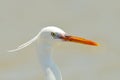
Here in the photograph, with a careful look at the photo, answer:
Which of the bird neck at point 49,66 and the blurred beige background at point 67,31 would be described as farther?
the blurred beige background at point 67,31

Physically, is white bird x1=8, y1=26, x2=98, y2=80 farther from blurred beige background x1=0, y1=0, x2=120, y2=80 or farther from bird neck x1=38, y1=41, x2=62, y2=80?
blurred beige background x1=0, y1=0, x2=120, y2=80

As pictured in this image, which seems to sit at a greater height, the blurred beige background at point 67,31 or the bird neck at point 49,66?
the blurred beige background at point 67,31

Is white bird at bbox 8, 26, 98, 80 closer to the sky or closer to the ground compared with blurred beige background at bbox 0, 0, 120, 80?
closer to the ground

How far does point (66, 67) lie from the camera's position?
8.64 meters

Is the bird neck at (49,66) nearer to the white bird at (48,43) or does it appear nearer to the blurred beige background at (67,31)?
the white bird at (48,43)

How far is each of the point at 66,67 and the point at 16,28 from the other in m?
1.56

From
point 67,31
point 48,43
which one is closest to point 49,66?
point 48,43

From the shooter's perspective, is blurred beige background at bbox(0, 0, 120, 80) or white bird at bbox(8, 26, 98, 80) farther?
blurred beige background at bbox(0, 0, 120, 80)

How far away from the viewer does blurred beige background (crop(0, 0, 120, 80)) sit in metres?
8.55

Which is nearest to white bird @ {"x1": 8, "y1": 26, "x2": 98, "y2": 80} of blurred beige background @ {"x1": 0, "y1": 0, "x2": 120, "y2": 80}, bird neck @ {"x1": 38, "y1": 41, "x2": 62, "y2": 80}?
bird neck @ {"x1": 38, "y1": 41, "x2": 62, "y2": 80}

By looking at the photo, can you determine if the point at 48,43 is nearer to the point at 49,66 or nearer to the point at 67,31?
the point at 49,66

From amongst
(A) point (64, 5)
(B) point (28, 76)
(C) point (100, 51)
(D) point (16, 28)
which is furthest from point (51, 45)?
(A) point (64, 5)

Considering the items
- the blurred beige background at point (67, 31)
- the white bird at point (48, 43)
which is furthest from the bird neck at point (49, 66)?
the blurred beige background at point (67, 31)

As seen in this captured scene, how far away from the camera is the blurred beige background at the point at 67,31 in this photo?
8555 mm
